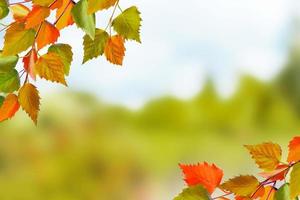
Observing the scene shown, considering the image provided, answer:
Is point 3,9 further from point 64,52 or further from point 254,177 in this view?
point 254,177

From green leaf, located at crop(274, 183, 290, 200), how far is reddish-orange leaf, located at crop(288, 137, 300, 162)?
0.07 ft

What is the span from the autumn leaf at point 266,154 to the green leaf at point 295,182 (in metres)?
0.01

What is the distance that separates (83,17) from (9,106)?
0.28 feet

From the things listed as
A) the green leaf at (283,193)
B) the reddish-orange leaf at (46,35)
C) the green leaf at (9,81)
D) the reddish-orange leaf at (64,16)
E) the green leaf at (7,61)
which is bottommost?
the green leaf at (283,193)

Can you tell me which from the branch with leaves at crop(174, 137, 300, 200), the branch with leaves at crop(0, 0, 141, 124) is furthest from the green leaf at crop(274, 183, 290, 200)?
the branch with leaves at crop(0, 0, 141, 124)

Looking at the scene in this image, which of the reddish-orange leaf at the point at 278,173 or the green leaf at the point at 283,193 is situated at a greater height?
the reddish-orange leaf at the point at 278,173

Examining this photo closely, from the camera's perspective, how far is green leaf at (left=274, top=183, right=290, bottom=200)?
Result: 1.39ft

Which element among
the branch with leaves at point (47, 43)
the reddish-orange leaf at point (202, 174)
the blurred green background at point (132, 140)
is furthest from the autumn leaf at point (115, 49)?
the blurred green background at point (132, 140)

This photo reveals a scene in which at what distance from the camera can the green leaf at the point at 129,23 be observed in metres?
0.48

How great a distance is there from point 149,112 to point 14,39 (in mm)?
6937

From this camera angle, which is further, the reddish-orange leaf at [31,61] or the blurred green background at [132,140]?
the blurred green background at [132,140]

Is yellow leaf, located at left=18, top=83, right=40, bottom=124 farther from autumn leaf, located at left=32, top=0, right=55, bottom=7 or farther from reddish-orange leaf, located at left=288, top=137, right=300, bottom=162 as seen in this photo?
reddish-orange leaf, located at left=288, top=137, right=300, bottom=162

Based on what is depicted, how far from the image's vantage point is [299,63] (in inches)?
325

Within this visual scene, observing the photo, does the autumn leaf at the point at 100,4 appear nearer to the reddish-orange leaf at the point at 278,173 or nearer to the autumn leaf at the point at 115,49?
the autumn leaf at the point at 115,49
